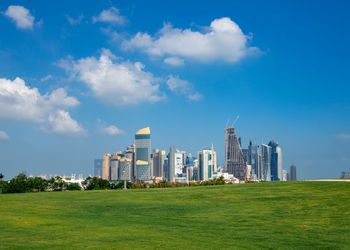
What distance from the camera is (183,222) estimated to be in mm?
13391

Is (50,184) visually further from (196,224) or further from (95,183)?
(196,224)

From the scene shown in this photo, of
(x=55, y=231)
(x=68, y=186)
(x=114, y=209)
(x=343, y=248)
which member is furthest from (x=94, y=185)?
(x=343, y=248)

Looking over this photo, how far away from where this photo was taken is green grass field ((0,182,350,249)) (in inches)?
379

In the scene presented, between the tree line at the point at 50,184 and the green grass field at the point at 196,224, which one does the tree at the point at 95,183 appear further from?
the green grass field at the point at 196,224

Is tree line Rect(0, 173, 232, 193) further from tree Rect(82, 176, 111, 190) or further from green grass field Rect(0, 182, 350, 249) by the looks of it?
green grass field Rect(0, 182, 350, 249)

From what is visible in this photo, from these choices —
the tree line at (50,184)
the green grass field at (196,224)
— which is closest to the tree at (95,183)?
the tree line at (50,184)

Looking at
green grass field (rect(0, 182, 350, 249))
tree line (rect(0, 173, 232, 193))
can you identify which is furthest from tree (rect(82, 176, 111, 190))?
green grass field (rect(0, 182, 350, 249))

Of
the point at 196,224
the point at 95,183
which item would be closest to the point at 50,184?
the point at 95,183

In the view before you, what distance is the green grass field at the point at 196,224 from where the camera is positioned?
31.6ft

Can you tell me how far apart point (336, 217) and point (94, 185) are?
102 ft

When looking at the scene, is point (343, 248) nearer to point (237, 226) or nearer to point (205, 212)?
point (237, 226)

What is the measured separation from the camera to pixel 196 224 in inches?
508

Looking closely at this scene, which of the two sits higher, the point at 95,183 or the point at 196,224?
the point at 196,224

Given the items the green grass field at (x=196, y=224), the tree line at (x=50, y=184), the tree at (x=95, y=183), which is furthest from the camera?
the tree at (x=95, y=183)
